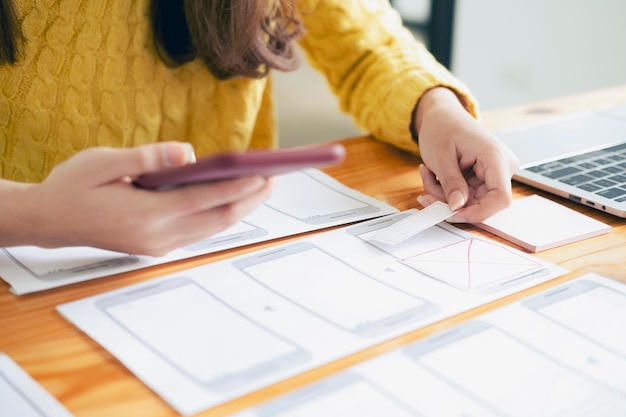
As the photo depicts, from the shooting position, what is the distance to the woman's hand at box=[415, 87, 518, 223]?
2.21ft

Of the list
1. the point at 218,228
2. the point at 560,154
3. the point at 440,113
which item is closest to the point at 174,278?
the point at 218,228

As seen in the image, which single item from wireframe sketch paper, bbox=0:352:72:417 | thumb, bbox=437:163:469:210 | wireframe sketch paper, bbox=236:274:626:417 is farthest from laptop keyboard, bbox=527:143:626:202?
wireframe sketch paper, bbox=0:352:72:417

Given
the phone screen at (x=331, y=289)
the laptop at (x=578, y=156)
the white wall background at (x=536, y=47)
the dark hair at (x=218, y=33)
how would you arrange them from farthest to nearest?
the white wall background at (x=536, y=47) < the dark hair at (x=218, y=33) < the laptop at (x=578, y=156) < the phone screen at (x=331, y=289)

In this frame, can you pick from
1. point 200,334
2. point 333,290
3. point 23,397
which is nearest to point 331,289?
point 333,290

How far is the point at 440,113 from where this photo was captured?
2.61 feet

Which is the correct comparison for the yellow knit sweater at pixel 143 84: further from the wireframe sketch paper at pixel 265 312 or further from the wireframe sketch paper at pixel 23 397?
the wireframe sketch paper at pixel 23 397

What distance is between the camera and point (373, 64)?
3.12ft

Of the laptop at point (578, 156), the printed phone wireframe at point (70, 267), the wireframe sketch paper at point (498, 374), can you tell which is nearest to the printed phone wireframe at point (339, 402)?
the wireframe sketch paper at point (498, 374)

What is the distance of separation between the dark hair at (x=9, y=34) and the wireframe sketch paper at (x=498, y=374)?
0.55 metres

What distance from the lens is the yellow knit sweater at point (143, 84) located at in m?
0.81

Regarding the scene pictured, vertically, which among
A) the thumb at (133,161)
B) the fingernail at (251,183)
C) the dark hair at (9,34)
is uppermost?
the dark hair at (9,34)

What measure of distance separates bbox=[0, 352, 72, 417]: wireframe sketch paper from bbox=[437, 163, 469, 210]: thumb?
0.39m

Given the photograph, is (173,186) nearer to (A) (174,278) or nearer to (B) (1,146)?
(A) (174,278)

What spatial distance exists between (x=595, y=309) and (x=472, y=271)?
97 mm
